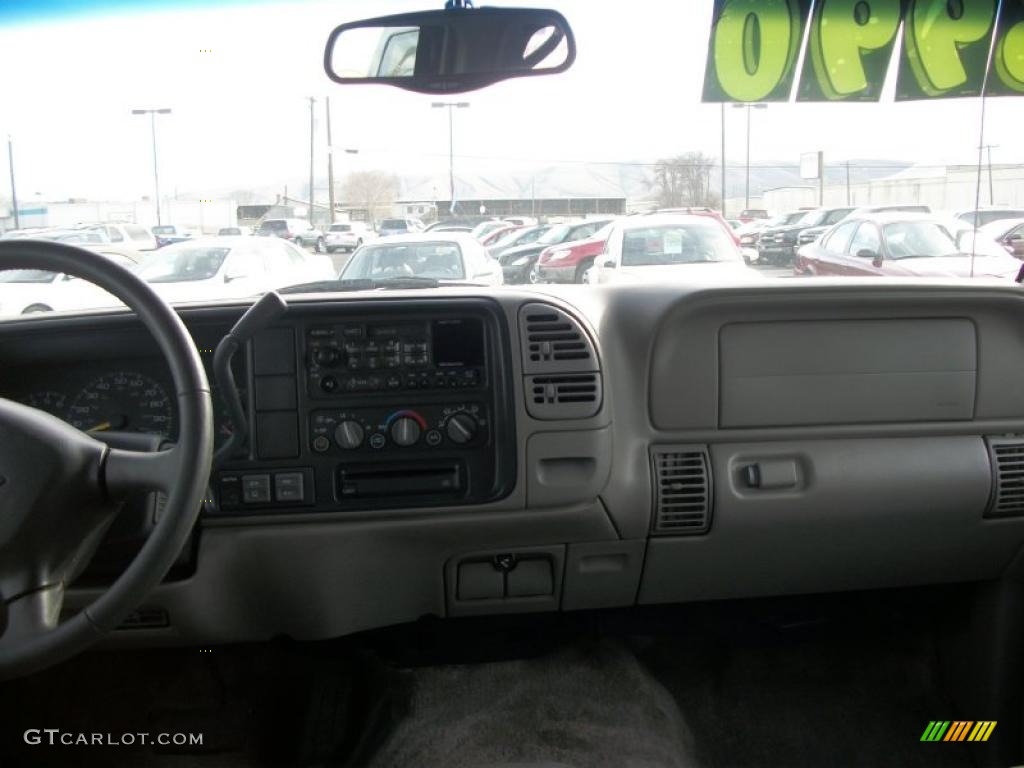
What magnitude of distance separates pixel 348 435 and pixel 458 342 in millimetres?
397

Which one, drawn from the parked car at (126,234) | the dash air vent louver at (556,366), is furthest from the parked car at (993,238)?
the parked car at (126,234)

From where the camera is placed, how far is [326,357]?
2742 mm

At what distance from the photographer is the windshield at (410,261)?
3455 millimetres

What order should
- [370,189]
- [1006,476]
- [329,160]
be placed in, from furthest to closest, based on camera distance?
1. [370,189]
2. [329,160]
3. [1006,476]

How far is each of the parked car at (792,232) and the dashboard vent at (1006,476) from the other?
0.97 meters

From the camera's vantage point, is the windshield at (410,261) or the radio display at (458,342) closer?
the radio display at (458,342)

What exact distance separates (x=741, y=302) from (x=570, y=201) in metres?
0.88

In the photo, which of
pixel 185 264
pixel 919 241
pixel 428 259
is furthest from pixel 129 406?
pixel 919 241

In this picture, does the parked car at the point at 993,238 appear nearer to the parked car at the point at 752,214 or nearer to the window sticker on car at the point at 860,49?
the window sticker on car at the point at 860,49

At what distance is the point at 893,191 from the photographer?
3494 mm

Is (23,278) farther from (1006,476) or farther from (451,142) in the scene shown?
(1006,476)

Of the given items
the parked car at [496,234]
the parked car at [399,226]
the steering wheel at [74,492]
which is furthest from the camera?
the parked car at [496,234]

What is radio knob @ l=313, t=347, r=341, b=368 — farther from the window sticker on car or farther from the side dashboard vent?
the window sticker on car

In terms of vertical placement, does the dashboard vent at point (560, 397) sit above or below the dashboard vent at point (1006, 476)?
above
